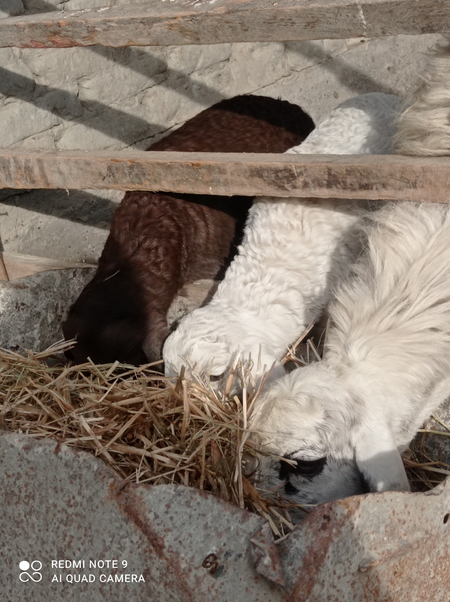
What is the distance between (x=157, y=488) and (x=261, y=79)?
4.19 m

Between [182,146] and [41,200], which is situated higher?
[182,146]

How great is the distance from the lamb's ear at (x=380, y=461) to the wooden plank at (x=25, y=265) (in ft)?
6.61

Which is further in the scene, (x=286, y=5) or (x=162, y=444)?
(x=162, y=444)

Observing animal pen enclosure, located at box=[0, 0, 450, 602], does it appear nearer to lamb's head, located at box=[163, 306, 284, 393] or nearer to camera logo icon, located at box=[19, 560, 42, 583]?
camera logo icon, located at box=[19, 560, 42, 583]

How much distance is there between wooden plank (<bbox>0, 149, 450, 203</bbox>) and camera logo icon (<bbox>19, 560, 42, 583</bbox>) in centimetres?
138

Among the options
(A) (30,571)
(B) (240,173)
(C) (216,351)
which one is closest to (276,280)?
(C) (216,351)

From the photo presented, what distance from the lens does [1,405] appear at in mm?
2410

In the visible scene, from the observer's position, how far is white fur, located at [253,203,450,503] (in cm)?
197

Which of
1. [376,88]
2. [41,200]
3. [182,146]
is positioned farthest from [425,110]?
[376,88]

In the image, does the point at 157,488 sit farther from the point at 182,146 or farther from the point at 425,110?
the point at 182,146

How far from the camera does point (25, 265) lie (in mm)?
3555

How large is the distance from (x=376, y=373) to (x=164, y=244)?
5.12 feet

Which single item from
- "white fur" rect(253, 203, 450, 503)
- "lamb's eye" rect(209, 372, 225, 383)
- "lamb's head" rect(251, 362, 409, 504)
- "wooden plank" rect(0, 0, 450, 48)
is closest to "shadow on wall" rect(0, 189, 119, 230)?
"wooden plank" rect(0, 0, 450, 48)

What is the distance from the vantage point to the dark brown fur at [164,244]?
9.68 feet
